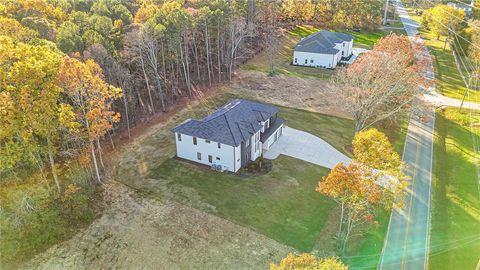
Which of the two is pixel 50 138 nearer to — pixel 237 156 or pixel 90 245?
pixel 90 245

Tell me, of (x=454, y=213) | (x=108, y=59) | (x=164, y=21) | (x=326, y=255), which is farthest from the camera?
(x=164, y=21)

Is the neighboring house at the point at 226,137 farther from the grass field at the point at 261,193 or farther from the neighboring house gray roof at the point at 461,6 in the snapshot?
the neighboring house gray roof at the point at 461,6

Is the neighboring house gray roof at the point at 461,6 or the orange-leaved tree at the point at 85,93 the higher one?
the orange-leaved tree at the point at 85,93

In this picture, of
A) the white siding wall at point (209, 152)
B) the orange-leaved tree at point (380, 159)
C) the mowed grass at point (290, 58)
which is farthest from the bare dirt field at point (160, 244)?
the mowed grass at point (290, 58)

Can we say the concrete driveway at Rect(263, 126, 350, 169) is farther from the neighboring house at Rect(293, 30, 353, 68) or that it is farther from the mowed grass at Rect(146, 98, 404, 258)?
the neighboring house at Rect(293, 30, 353, 68)

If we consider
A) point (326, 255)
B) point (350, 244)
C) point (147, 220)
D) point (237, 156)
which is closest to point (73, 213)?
point (147, 220)

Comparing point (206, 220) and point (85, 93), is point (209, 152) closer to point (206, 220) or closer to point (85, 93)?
point (206, 220)

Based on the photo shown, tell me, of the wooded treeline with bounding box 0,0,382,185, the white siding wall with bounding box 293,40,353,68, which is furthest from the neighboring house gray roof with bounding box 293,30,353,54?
the wooded treeline with bounding box 0,0,382,185
